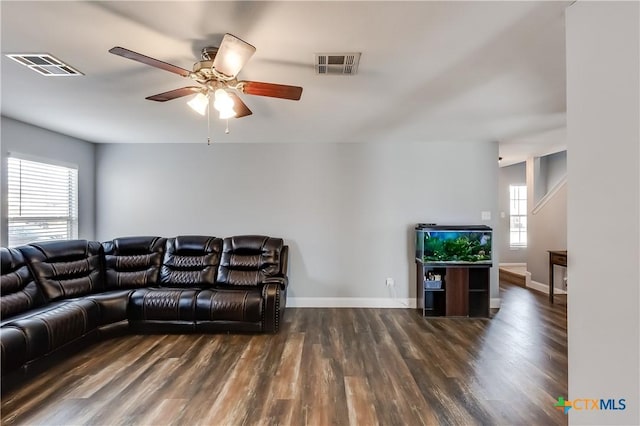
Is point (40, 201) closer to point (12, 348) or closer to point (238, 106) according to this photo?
point (12, 348)

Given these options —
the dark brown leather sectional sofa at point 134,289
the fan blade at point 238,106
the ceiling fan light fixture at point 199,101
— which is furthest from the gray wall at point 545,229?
the ceiling fan light fixture at point 199,101

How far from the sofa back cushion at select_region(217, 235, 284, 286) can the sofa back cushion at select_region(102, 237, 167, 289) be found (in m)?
0.90

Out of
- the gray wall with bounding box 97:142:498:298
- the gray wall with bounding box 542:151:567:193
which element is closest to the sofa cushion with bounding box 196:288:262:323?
the gray wall with bounding box 97:142:498:298

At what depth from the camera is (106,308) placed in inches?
126

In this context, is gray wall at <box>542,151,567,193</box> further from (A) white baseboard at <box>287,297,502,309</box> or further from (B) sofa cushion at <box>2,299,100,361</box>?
(B) sofa cushion at <box>2,299,100,361</box>

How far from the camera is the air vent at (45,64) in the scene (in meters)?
1.97

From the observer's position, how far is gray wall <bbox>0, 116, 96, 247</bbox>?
3.27 meters

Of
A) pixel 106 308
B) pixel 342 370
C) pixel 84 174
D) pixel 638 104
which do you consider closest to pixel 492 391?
pixel 342 370

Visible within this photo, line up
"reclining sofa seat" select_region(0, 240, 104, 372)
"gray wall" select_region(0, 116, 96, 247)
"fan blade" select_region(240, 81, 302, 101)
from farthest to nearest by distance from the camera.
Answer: "gray wall" select_region(0, 116, 96, 247) < "reclining sofa seat" select_region(0, 240, 104, 372) < "fan blade" select_region(240, 81, 302, 101)

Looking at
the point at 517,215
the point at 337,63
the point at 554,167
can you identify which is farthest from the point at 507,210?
the point at 337,63

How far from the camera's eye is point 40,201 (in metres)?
3.73

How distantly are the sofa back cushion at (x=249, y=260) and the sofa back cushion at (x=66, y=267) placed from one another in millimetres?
1531

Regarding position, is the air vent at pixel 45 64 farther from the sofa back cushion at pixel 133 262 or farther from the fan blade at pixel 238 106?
the sofa back cushion at pixel 133 262

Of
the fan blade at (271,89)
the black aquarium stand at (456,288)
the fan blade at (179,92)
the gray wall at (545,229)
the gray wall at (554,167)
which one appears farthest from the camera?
the gray wall at (554,167)
